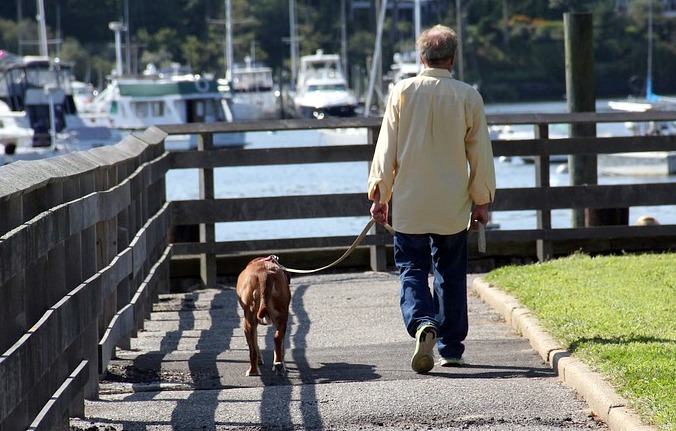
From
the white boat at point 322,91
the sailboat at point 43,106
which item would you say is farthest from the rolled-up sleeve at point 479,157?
the white boat at point 322,91

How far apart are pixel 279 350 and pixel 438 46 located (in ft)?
6.32

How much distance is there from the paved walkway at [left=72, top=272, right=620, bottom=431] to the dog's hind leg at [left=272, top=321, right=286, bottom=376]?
0.20 feet

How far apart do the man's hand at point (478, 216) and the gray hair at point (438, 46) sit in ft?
2.90

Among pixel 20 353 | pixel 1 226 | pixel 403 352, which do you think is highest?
pixel 1 226

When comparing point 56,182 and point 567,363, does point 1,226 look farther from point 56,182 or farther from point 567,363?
point 567,363

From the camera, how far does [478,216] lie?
7141 mm

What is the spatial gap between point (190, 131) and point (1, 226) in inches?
274

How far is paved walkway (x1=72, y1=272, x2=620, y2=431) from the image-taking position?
570 cm

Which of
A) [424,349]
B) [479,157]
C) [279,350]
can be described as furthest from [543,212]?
[279,350]

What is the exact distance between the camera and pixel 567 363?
6402 mm

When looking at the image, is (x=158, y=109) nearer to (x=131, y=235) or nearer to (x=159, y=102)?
(x=159, y=102)

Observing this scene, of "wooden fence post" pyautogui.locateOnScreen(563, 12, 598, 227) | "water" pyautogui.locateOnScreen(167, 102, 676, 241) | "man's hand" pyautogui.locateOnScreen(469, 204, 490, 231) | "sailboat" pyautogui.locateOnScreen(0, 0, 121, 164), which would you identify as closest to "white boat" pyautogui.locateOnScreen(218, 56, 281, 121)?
"sailboat" pyautogui.locateOnScreen(0, 0, 121, 164)

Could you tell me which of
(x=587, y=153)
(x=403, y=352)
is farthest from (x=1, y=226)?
(x=587, y=153)

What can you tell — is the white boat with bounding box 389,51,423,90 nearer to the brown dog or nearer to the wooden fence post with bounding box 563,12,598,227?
the wooden fence post with bounding box 563,12,598,227
